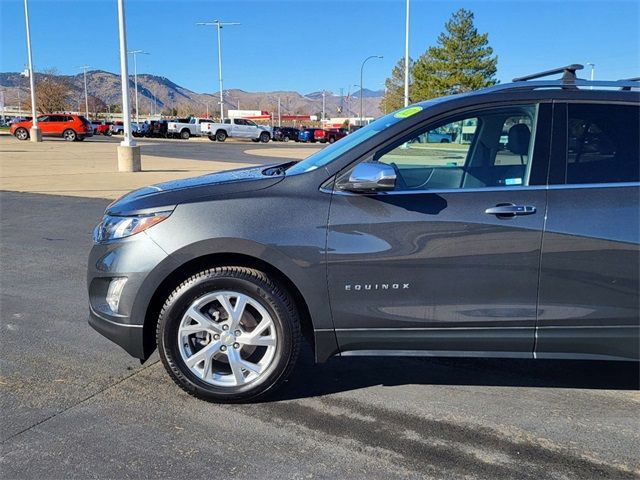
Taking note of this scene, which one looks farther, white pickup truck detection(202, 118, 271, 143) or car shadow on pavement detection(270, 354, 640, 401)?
white pickup truck detection(202, 118, 271, 143)

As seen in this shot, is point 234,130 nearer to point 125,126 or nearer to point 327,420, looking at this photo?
point 125,126

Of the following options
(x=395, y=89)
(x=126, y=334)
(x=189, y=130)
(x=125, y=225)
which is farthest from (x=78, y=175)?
(x=395, y=89)

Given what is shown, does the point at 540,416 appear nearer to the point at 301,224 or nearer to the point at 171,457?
the point at 301,224

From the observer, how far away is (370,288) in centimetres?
332

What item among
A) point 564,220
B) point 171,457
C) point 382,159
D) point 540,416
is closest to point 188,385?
point 171,457

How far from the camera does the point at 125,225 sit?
348 cm

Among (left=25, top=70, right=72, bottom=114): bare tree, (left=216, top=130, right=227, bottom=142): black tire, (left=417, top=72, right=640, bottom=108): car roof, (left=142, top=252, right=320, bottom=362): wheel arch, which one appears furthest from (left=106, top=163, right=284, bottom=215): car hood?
(left=25, top=70, right=72, bottom=114): bare tree

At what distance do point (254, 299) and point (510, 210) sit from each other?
4.99 ft

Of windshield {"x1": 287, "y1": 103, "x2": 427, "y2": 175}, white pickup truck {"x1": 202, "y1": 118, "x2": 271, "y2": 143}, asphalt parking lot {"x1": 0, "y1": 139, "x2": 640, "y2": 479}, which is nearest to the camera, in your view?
asphalt parking lot {"x1": 0, "y1": 139, "x2": 640, "y2": 479}

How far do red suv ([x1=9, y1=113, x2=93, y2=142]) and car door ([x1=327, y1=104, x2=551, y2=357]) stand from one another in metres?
42.0

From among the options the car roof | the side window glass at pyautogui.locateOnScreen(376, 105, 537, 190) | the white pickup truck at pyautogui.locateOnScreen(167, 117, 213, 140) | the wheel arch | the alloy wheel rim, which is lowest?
the alloy wheel rim

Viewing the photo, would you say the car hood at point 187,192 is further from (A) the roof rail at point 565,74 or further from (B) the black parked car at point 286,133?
(B) the black parked car at point 286,133

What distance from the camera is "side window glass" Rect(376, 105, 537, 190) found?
3.41 meters

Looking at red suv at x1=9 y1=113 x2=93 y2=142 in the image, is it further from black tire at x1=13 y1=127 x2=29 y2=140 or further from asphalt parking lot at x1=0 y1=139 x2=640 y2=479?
asphalt parking lot at x1=0 y1=139 x2=640 y2=479
